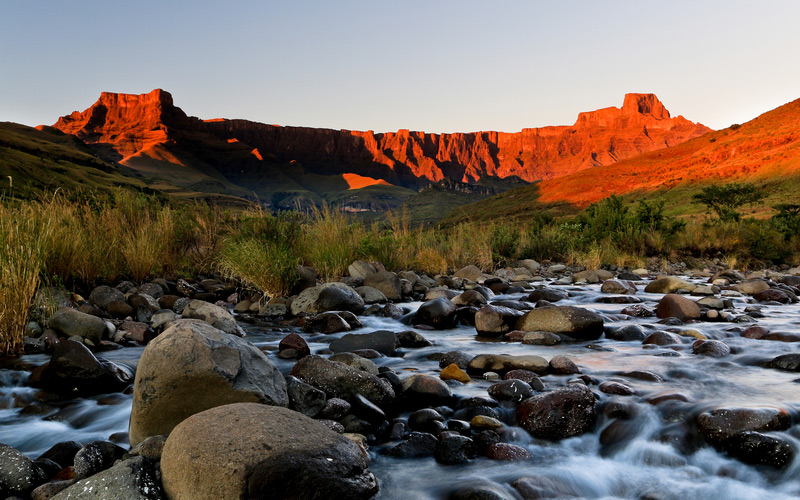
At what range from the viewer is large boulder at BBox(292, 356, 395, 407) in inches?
143

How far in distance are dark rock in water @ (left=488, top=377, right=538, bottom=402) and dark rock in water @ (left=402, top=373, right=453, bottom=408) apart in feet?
1.18

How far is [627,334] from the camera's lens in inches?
237

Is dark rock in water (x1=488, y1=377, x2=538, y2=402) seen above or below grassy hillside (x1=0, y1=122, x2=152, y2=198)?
below

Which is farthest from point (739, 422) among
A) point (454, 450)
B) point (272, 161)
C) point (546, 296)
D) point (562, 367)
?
point (272, 161)

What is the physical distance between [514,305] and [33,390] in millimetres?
6263

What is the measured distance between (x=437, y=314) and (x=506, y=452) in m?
3.88

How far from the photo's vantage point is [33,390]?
389 cm

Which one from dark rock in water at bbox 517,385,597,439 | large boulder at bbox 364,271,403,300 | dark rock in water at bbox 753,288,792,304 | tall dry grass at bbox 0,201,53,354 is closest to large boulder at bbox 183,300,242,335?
tall dry grass at bbox 0,201,53,354

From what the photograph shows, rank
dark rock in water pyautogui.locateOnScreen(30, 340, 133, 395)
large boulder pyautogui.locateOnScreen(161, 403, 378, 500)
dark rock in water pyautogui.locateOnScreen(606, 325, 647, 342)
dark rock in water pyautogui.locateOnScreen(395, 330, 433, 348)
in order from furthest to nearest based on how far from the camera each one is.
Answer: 1. dark rock in water pyautogui.locateOnScreen(606, 325, 647, 342)
2. dark rock in water pyautogui.locateOnScreen(395, 330, 433, 348)
3. dark rock in water pyautogui.locateOnScreen(30, 340, 133, 395)
4. large boulder pyautogui.locateOnScreen(161, 403, 378, 500)

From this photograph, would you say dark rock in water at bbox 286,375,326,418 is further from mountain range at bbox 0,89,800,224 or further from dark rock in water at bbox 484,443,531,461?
mountain range at bbox 0,89,800,224

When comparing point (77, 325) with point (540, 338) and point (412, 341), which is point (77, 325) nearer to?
point (412, 341)

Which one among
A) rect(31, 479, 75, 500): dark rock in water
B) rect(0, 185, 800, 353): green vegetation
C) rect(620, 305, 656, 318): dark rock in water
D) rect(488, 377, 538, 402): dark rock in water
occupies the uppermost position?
rect(0, 185, 800, 353): green vegetation

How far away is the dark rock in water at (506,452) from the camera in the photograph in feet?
10.1

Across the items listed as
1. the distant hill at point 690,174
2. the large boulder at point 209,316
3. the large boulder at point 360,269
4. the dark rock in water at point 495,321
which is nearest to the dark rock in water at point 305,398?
the large boulder at point 209,316
